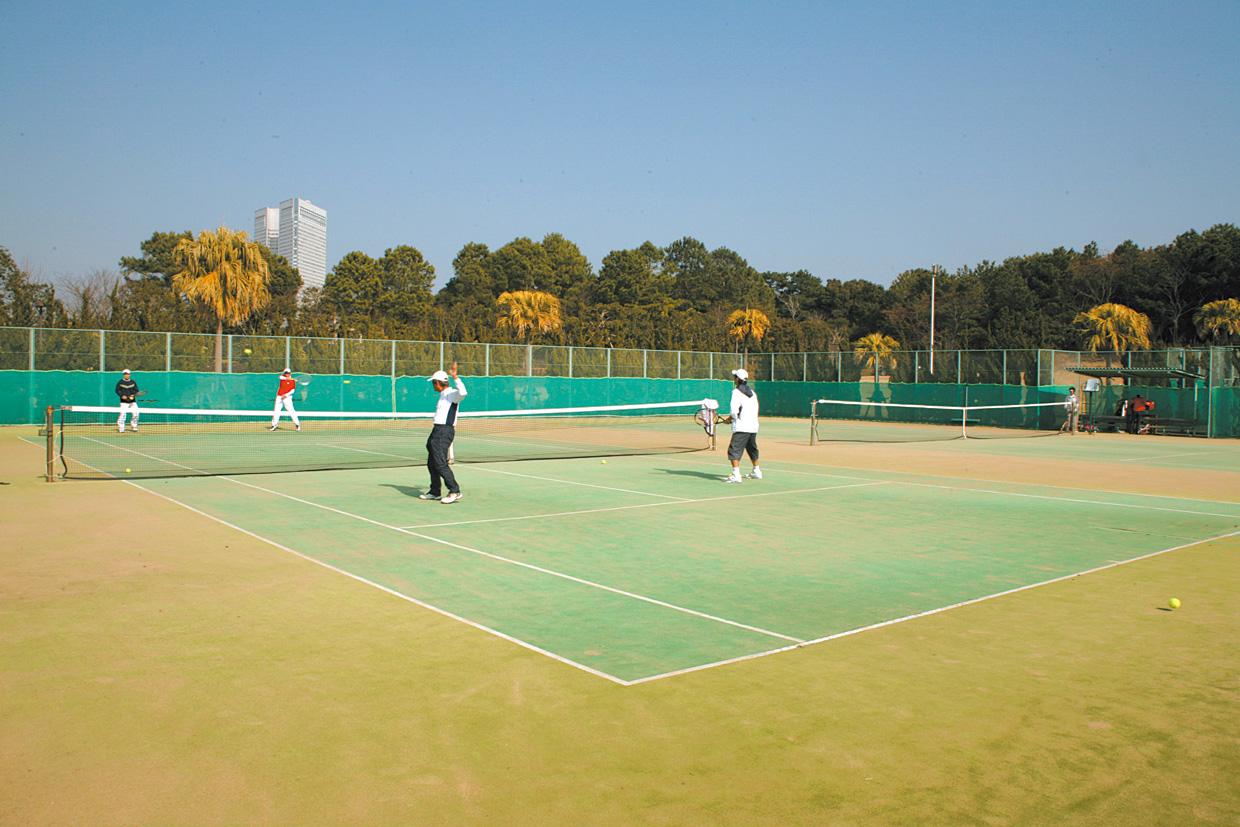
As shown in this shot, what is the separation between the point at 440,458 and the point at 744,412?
16.5 feet

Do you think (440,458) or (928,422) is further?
(928,422)

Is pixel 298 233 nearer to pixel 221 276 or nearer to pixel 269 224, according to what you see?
pixel 269 224

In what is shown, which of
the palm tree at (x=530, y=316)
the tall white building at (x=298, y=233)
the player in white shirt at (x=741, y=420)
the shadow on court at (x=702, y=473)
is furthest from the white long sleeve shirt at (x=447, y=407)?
the tall white building at (x=298, y=233)

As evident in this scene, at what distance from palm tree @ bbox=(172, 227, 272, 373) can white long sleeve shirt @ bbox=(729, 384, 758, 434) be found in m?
29.3

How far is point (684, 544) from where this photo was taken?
9.84m

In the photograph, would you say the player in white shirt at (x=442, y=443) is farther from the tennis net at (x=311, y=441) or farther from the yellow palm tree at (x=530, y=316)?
the yellow palm tree at (x=530, y=316)

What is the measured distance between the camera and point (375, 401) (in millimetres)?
36469

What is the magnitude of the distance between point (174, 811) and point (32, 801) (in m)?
0.59

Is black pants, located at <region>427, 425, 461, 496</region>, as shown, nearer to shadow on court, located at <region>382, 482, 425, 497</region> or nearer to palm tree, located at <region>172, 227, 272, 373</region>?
shadow on court, located at <region>382, 482, 425, 497</region>

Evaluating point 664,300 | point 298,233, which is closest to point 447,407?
point 664,300

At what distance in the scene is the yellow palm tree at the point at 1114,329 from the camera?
196 feet

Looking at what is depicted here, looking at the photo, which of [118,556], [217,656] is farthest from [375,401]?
[217,656]

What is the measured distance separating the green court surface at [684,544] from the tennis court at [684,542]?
3cm

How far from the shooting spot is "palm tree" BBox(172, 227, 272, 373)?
39.1m
